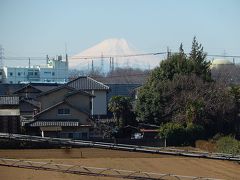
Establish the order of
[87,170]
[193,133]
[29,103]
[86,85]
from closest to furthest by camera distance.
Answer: [87,170] → [193,133] → [29,103] → [86,85]

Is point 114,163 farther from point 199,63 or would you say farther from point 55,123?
point 199,63

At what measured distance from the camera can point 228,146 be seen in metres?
15.8

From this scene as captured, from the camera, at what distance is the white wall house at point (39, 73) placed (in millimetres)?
59500

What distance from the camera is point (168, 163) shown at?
563 inches

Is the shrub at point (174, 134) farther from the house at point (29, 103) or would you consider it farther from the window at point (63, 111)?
the house at point (29, 103)

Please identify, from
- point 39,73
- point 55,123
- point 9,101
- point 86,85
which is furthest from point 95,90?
point 39,73

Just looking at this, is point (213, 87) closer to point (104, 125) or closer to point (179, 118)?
point (179, 118)

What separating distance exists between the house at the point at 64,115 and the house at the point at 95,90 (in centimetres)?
370

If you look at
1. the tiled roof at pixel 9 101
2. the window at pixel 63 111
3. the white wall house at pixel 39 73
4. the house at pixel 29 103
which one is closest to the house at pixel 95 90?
the house at pixel 29 103

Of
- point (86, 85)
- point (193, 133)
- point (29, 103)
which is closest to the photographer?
point (193, 133)

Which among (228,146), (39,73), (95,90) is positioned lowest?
(228,146)

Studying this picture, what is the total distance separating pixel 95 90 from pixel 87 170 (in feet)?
39.9

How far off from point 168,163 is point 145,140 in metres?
3.69

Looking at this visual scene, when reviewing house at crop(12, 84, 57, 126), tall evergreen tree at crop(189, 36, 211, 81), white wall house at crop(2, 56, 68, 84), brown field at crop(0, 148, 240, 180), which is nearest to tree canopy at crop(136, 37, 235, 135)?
tall evergreen tree at crop(189, 36, 211, 81)
